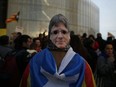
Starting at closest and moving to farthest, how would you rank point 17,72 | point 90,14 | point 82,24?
point 17,72, point 82,24, point 90,14

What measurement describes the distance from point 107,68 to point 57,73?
14.6 feet

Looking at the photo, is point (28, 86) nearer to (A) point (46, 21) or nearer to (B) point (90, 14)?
(A) point (46, 21)

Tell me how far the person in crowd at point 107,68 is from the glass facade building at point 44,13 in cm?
2507

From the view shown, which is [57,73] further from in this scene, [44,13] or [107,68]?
[44,13]

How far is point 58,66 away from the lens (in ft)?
11.6

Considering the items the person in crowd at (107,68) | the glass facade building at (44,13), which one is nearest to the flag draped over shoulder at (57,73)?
the person in crowd at (107,68)

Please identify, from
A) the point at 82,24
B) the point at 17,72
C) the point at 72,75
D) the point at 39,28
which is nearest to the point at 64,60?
the point at 72,75

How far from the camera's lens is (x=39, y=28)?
36.3m

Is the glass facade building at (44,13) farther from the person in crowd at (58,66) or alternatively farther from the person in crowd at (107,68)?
the person in crowd at (58,66)

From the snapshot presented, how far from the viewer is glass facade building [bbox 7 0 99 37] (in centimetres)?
3603

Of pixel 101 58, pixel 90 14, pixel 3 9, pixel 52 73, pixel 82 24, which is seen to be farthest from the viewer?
pixel 90 14

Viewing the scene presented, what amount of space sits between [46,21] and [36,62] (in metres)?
33.8

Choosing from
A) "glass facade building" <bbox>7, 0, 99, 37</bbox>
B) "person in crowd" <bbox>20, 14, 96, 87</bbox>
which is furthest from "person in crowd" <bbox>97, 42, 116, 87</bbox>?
"glass facade building" <bbox>7, 0, 99, 37</bbox>

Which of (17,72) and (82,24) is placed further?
(82,24)
